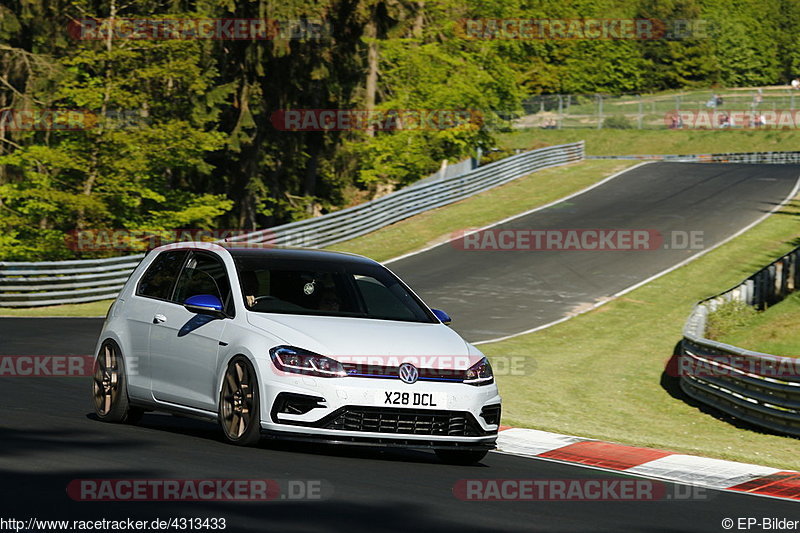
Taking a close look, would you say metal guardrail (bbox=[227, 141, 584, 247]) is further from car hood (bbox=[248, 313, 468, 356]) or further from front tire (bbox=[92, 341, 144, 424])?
car hood (bbox=[248, 313, 468, 356])

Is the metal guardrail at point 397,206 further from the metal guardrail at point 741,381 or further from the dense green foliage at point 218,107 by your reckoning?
the metal guardrail at point 741,381

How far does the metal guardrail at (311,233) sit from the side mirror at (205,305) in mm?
20504

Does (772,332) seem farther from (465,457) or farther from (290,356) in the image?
(290,356)

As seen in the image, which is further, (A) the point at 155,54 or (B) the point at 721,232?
(A) the point at 155,54

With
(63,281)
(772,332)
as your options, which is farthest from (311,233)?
(772,332)

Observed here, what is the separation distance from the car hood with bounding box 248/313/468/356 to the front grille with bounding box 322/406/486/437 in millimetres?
436

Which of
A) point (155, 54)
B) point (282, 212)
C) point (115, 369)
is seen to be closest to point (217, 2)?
point (155, 54)

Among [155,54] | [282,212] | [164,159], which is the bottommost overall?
[282,212]

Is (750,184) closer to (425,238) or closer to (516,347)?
(425,238)

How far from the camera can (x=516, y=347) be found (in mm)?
22406

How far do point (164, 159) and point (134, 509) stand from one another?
35565mm

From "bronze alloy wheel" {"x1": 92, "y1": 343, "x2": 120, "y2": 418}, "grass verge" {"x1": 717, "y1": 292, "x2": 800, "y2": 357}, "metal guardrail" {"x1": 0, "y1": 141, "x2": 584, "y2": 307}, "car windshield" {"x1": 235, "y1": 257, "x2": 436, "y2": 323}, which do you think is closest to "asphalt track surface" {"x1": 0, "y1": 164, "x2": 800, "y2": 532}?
"bronze alloy wheel" {"x1": 92, "y1": 343, "x2": 120, "y2": 418}

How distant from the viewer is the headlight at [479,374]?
926 centimetres

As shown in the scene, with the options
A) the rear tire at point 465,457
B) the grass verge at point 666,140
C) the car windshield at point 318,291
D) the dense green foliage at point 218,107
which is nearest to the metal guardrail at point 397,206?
the dense green foliage at point 218,107
